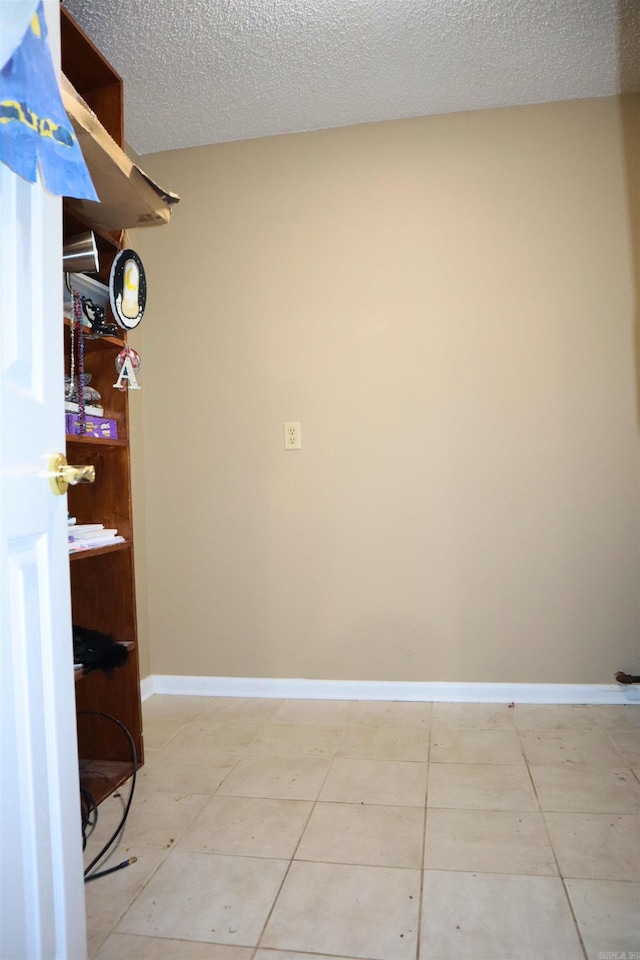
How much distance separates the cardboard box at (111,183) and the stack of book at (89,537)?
36.3 inches

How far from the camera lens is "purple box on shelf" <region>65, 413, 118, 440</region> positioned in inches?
73.2

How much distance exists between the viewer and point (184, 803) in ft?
6.05

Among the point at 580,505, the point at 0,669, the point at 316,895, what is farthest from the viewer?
the point at 580,505

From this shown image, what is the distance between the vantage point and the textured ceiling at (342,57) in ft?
6.53

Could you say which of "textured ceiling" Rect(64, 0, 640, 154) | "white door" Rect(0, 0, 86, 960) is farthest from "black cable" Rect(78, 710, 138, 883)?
"textured ceiling" Rect(64, 0, 640, 154)

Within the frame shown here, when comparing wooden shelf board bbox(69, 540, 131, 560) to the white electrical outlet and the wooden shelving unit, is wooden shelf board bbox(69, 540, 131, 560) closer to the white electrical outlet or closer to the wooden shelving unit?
the wooden shelving unit

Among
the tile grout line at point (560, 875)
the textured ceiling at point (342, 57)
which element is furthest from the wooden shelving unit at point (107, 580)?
the tile grout line at point (560, 875)

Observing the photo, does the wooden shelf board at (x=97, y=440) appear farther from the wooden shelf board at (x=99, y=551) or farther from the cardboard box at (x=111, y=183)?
the cardboard box at (x=111, y=183)

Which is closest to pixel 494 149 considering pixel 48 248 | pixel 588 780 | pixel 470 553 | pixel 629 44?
pixel 629 44

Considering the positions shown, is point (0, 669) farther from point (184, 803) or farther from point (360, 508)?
point (360, 508)

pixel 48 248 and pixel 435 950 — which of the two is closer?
pixel 48 248

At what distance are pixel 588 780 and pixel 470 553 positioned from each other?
938 millimetres

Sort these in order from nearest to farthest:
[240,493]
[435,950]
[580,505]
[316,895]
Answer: [435,950], [316,895], [580,505], [240,493]

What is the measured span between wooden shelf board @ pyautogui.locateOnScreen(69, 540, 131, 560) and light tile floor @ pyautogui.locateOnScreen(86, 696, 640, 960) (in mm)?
737
